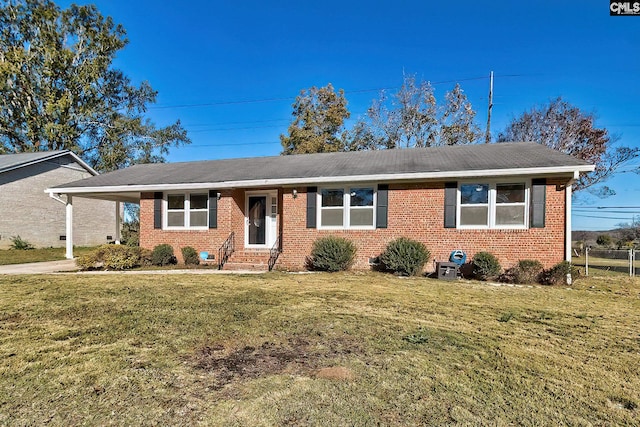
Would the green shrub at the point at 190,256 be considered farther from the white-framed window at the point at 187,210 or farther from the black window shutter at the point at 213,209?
the black window shutter at the point at 213,209

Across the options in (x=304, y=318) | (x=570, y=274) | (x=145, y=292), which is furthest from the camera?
(x=570, y=274)

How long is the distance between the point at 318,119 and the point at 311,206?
18296 mm

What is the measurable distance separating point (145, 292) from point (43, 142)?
27.7m

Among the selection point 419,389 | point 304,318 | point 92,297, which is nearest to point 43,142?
point 92,297

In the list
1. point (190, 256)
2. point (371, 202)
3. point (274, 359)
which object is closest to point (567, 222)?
point (371, 202)

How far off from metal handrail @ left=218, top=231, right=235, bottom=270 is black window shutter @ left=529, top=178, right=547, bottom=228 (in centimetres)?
871

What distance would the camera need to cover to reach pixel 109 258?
33.9 feet

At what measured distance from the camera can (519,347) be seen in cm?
380

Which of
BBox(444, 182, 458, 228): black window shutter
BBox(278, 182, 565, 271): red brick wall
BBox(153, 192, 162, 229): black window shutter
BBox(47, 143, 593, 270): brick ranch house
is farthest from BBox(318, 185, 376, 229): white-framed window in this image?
BBox(153, 192, 162, 229): black window shutter

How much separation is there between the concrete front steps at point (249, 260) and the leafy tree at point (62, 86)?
21.3 metres

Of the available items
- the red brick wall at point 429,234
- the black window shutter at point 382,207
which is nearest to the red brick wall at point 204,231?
the red brick wall at point 429,234

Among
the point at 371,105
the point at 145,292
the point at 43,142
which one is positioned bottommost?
the point at 145,292

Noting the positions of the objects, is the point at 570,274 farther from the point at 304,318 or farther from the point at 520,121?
the point at 520,121

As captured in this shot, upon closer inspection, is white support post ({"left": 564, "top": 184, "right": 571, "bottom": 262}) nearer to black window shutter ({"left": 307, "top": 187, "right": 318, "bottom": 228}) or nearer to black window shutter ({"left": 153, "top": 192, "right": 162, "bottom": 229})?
black window shutter ({"left": 307, "top": 187, "right": 318, "bottom": 228})
